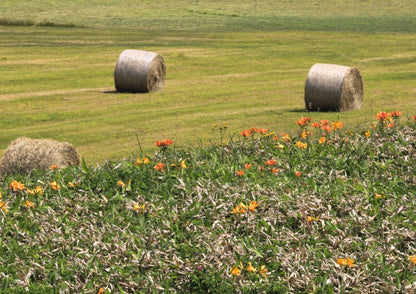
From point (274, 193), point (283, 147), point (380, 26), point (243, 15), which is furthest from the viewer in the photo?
point (243, 15)

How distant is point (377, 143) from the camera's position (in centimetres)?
1085

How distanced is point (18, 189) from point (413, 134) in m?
5.96

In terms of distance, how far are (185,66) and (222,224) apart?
90.1ft

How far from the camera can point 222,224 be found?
26.1 feet

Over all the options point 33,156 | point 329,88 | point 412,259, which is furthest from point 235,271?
point 329,88

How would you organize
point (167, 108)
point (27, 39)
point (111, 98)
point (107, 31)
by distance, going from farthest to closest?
point (107, 31) → point (27, 39) → point (111, 98) → point (167, 108)

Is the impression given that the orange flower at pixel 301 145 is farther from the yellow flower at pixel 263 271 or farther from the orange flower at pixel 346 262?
the yellow flower at pixel 263 271

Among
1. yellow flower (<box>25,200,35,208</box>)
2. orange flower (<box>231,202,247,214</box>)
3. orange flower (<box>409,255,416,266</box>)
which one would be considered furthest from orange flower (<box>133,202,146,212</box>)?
orange flower (<box>409,255,416,266</box>)

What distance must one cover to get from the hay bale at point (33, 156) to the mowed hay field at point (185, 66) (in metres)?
2.32

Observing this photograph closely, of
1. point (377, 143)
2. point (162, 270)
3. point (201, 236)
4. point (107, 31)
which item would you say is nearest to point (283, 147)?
point (377, 143)

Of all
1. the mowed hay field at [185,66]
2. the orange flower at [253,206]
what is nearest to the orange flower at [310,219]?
the orange flower at [253,206]

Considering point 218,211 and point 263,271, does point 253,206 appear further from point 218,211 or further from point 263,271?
point 263,271

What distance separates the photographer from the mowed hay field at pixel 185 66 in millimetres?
20234

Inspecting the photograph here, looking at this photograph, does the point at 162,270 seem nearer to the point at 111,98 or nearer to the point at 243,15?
the point at 111,98
